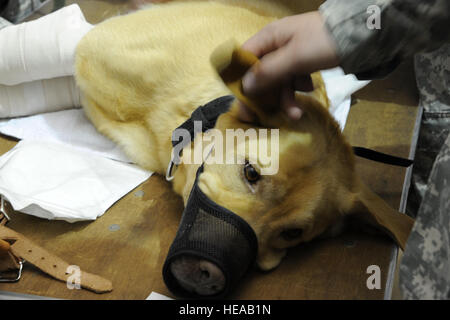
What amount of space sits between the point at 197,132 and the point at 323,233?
1.22ft

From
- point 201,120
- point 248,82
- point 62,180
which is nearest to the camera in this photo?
point 248,82

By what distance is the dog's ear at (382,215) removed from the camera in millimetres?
1055

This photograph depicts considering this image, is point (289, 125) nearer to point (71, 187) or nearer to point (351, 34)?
point (351, 34)

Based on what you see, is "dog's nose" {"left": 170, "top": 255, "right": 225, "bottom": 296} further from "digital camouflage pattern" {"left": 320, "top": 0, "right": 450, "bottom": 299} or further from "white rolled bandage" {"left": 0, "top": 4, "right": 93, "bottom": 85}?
"white rolled bandage" {"left": 0, "top": 4, "right": 93, "bottom": 85}

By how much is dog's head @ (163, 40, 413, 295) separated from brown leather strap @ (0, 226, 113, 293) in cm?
18

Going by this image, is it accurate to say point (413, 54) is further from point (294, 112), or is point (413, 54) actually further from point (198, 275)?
point (198, 275)

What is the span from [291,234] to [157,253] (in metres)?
0.30

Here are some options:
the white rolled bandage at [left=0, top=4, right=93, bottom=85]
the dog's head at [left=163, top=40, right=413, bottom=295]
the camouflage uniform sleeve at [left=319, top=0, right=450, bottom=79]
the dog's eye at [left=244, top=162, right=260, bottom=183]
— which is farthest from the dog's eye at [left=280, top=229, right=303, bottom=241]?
the white rolled bandage at [left=0, top=4, right=93, bottom=85]

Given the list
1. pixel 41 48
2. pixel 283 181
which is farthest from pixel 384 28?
pixel 41 48

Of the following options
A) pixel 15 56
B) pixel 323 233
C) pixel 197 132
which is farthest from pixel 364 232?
pixel 15 56

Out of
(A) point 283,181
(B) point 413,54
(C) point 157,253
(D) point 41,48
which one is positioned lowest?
(C) point 157,253

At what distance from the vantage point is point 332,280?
3.36 ft

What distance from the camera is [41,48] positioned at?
141 cm
